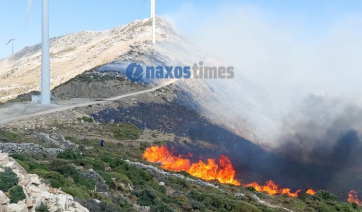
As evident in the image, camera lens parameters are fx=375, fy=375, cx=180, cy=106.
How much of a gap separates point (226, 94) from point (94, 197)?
11489 centimetres

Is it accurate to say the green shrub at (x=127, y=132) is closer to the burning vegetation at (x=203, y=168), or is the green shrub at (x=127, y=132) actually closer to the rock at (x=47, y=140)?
the burning vegetation at (x=203, y=168)

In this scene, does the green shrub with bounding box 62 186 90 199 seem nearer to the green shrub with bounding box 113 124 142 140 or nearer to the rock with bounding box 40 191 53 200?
the rock with bounding box 40 191 53 200

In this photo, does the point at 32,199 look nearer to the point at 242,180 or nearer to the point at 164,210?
the point at 164,210

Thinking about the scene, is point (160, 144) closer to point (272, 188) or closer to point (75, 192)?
point (272, 188)

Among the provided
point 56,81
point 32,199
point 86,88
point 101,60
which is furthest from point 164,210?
point 56,81

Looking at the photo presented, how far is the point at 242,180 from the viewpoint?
229 ft

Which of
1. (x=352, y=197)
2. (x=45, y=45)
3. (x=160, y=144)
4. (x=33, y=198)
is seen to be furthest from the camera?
(x=160, y=144)

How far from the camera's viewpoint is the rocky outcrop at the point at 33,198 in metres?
15.6
